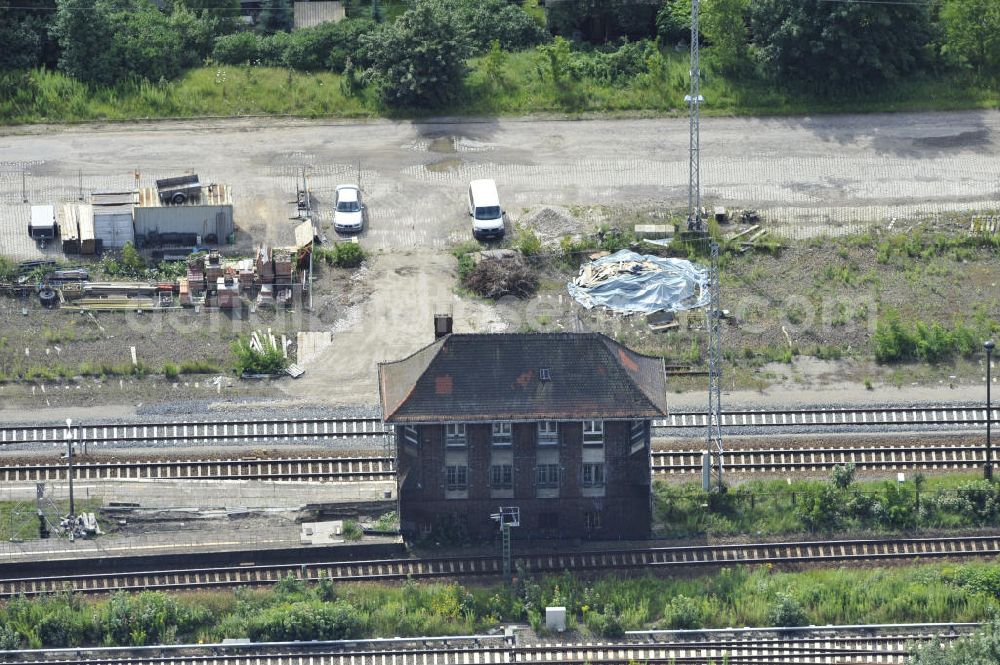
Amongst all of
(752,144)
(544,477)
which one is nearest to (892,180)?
(752,144)

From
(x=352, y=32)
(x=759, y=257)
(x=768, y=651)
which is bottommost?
(x=768, y=651)

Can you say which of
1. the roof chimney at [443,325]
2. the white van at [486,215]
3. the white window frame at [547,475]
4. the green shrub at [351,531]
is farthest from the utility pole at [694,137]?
the green shrub at [351,531]

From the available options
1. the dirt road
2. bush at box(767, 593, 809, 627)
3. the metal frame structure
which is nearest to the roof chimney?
the metal frame structure

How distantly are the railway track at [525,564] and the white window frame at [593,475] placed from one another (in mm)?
2837

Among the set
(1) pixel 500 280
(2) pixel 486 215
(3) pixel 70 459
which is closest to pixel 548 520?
(1) pixel 500 280

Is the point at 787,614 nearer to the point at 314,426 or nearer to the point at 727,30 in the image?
the point at 314,426

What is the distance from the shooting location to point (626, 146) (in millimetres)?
132750

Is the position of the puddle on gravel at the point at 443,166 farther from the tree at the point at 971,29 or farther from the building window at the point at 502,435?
the building window at the point at 502,435

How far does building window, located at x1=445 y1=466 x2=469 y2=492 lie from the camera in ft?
348

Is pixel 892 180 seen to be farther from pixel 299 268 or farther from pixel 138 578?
pixel 138 578

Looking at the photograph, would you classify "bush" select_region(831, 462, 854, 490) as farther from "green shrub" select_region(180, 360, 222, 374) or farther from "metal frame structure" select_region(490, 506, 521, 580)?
"green shrub" select_region(180, 360, 222, 374)

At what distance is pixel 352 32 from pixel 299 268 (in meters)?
18.3

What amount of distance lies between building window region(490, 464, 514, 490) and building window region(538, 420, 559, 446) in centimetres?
172

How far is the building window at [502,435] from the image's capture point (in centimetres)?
10531
